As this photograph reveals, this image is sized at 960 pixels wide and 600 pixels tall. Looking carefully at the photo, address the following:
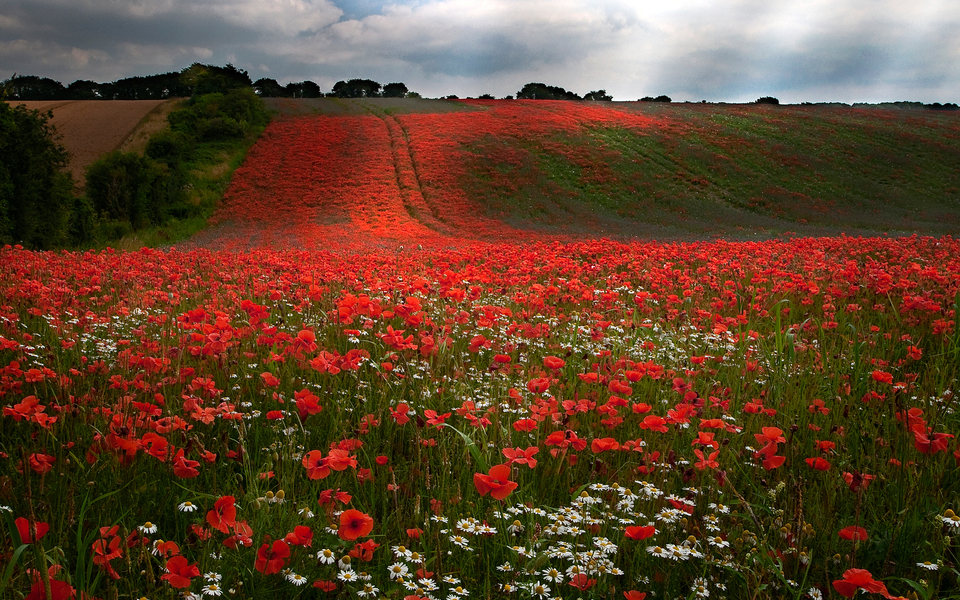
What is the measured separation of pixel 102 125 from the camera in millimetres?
38281

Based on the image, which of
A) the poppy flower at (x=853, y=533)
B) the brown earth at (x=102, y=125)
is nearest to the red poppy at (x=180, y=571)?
the poppy flower at (x=853, y=533)

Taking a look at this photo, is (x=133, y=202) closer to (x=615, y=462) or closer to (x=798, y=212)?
(x=615, y=462)

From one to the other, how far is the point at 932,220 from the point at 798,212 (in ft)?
19.1

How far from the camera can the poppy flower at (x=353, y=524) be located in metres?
1.39

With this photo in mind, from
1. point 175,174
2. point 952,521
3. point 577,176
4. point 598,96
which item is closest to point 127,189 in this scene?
point 175,174

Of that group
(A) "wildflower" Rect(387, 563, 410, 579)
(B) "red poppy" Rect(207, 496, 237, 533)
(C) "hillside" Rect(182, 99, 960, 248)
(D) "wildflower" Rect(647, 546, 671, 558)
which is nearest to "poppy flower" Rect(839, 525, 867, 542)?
(D) "wildflower" Rect(647, 546, 671, 558)

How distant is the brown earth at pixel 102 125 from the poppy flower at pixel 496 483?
98.7 ft

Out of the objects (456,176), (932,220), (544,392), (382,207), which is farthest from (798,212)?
(544,392)

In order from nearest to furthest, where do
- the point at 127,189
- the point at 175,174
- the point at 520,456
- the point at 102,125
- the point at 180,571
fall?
the point at 180,571
the point at 520,456
the point at 127,189
the point at 175,174
the point at 102,125

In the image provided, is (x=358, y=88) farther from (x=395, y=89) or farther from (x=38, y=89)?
(x=38, y=89)

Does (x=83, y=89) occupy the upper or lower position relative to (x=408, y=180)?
upper

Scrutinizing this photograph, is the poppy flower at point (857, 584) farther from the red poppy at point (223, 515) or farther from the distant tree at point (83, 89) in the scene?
the distant tree at point (83, 89)

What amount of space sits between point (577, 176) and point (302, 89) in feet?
203

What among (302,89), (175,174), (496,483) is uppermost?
(302,89)
